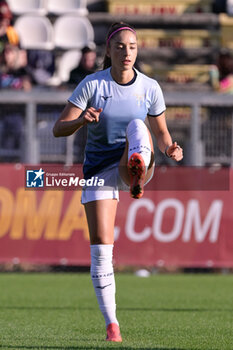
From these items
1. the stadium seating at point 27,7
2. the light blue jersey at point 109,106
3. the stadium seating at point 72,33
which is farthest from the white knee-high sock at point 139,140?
the stadium seating at point 27,7

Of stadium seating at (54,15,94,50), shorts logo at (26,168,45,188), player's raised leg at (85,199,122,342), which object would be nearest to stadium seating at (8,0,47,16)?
A: stadium seating at (54,15,94,50)

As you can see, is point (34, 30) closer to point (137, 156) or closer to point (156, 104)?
point (156, 104)

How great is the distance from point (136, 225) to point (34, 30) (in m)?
5.40

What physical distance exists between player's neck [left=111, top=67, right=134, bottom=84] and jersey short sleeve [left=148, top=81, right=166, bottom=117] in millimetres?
190

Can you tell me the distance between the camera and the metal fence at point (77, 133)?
13.2 m

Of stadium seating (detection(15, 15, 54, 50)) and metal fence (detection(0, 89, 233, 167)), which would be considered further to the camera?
stadium seating (detection(15, 15, 54, 50))

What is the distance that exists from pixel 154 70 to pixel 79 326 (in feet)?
32.4

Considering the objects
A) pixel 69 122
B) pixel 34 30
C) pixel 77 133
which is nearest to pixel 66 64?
pixel 34 30

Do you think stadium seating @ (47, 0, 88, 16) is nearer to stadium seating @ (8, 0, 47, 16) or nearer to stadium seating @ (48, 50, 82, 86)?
stadium seating @ (8, 0, 47, 16)

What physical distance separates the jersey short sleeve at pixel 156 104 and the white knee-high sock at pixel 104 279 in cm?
94

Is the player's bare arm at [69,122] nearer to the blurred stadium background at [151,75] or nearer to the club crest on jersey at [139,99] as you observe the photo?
the club crest on jersey at [139,99]

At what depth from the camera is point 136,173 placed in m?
5.48

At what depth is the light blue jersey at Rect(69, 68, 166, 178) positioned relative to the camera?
584 centimetres

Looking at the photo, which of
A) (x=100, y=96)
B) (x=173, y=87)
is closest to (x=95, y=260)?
(x=100, y=96)
